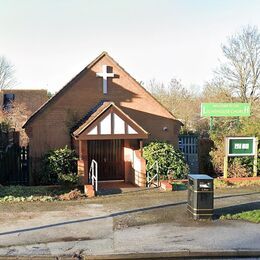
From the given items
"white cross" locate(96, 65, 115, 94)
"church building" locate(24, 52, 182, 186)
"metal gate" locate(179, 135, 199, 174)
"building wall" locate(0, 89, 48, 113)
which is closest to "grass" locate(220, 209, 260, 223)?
"church building" locate(24, 52, 182, 186)

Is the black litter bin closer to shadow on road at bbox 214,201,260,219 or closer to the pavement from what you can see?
the pavement

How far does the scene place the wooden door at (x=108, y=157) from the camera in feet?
61.4

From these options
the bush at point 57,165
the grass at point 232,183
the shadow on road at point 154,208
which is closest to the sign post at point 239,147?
the grass at point 232,183

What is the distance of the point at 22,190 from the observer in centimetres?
1503

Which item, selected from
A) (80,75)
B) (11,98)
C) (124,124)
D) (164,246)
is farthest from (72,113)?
(11,98)

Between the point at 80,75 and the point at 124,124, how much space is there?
3413 mm

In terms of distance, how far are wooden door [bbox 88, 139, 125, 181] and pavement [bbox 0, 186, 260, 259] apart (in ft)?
16.2

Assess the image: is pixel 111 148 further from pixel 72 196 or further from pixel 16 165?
pixel 72 196

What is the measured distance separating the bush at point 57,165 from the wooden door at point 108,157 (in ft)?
5.69

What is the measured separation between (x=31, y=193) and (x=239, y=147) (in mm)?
8883

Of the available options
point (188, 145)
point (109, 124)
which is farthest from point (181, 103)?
point (109, 124)

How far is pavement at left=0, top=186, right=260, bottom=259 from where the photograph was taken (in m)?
8.29

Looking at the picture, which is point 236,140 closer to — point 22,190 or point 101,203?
point 101,203

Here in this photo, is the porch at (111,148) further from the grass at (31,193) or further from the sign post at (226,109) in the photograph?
the sign post at (226,109)
